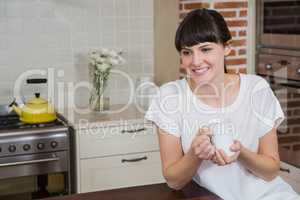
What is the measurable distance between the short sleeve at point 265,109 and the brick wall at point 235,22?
62.8 inches

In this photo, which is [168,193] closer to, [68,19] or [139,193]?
[139,193]

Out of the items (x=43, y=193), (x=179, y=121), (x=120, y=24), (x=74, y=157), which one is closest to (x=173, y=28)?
(x=120, y=24)

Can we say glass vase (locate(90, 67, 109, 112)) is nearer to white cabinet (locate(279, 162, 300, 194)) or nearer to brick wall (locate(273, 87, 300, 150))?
brick wall (locate(273, 87, 300, 150))

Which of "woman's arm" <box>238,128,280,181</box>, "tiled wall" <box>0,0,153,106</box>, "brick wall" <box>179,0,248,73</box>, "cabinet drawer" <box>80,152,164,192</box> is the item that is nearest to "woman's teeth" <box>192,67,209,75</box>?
"woman's arm" <box>238,128,280,181</box>

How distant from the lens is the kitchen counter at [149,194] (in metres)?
1.52

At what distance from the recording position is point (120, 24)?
12.3 feet

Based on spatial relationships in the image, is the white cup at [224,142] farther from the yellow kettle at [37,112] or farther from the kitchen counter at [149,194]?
the yellow kettle at [37,112]

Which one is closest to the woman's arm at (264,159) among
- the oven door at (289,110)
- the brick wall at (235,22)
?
the oven door at (289,110)

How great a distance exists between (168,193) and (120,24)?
2.35 metres

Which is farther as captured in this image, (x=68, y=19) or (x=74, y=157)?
(x=68, y=19)

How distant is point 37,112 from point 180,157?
1649 millimetres

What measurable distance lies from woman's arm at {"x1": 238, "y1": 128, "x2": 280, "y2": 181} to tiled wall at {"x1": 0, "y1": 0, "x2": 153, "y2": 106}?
214 centimetres

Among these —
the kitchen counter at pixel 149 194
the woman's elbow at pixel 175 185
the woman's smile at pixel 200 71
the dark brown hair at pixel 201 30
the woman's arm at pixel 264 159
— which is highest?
the dark brown hair at pixel 201 30

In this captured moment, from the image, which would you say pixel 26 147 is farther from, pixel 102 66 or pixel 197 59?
pixel 197 59
